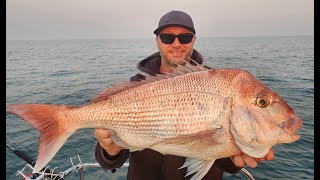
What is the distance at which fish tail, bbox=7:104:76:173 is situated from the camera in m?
2.41

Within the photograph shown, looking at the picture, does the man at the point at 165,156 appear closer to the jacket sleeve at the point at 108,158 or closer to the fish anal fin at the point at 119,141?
the jacket sleeve at the point at 108,158

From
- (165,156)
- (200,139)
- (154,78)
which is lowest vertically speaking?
(165,156)

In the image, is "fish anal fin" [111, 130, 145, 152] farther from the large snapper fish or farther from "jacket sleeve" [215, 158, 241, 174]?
"jacket sleeve" [215, 158, 241, 174]

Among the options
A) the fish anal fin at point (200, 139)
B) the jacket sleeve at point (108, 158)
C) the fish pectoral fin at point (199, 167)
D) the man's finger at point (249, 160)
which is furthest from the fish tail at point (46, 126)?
the man's finger at point (249, 160)

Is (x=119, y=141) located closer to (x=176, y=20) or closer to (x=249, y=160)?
(x=249, y=160)

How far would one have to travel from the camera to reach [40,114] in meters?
2.47

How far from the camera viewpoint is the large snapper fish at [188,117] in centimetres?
231

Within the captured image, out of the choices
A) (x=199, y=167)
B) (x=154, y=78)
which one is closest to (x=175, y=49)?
(x=154, y=78)

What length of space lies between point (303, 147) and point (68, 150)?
811cm

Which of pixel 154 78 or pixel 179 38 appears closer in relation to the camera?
pixel 154 78

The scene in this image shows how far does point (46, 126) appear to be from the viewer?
2.49m

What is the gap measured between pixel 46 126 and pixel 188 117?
4.14 ft

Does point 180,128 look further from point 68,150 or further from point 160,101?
point 68,150

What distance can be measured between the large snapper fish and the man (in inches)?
10.8
